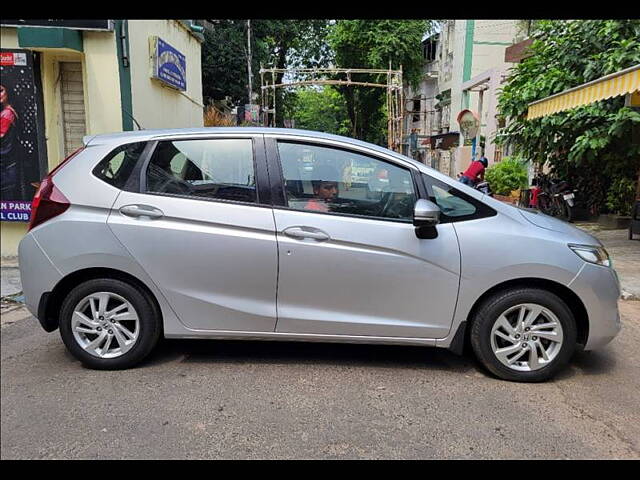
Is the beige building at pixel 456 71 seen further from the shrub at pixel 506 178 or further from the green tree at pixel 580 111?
the green tree at pixel 580 111

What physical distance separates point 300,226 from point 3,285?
11.1ft

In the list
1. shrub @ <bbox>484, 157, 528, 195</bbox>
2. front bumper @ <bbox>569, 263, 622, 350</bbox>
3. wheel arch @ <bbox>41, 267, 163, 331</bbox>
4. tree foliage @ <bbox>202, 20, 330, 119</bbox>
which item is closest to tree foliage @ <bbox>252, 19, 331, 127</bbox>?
tree foliage @ <bbox>202, 20, 330, 119</bbox>

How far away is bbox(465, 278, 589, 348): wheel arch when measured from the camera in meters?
3.32

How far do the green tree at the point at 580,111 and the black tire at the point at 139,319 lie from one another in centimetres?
750

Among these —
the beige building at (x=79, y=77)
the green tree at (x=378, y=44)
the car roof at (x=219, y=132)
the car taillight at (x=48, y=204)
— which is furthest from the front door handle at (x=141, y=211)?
the green tree at (x=378, y=44)

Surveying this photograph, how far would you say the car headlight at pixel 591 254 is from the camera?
3.31 meters

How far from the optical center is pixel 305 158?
3439mm

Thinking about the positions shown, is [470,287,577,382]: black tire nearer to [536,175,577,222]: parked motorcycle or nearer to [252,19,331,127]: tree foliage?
[536,175,577,222]: parked motorcycle

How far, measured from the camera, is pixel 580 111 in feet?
28.3

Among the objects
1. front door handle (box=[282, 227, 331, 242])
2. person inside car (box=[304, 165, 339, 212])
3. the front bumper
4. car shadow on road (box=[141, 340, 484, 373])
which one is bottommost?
car shadow on road (box=[141, 340, 484, 373])

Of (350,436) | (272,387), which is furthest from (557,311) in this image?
(272,387)

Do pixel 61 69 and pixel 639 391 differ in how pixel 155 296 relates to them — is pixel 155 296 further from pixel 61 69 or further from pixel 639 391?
pixel 61 69

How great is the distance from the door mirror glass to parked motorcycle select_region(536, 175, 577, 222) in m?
9.61

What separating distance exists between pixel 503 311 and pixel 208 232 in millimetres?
2054
